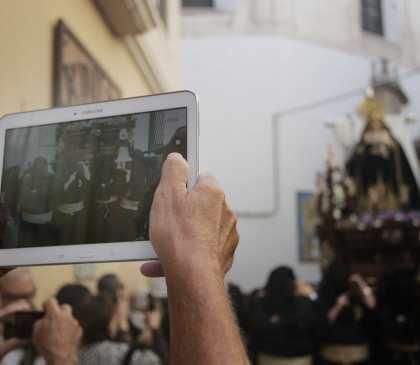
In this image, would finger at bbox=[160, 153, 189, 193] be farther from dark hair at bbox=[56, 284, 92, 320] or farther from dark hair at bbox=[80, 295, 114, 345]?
dark hair at bbox=[56, 284, 92, 320]

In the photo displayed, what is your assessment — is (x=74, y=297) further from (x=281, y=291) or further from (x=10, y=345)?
(x=281, y=291)

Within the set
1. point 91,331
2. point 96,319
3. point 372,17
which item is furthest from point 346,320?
point 372,17

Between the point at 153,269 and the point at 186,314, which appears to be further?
the point at 153,269

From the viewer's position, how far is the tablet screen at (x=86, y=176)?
2.88 feet

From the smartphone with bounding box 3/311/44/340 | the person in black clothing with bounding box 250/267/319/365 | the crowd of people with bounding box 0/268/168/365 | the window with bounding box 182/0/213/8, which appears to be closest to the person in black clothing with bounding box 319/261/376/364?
the person in black clothing with bounding box 250/267/319/365

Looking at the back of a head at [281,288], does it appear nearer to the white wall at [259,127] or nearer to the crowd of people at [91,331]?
the crowd of people at [91,331]

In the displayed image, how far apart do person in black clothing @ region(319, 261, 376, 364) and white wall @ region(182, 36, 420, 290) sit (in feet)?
16.1

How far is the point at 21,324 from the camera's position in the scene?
4.47ft

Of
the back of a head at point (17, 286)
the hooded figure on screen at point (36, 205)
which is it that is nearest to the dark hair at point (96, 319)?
the back of a head at point (17, 286)

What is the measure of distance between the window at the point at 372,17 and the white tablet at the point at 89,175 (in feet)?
38.1

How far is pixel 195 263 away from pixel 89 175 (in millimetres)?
256

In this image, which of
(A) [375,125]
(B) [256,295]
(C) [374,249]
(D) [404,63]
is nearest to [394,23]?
(D) [404,63]

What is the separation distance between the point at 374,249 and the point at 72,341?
771 cm

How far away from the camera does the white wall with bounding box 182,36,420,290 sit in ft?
32.4
